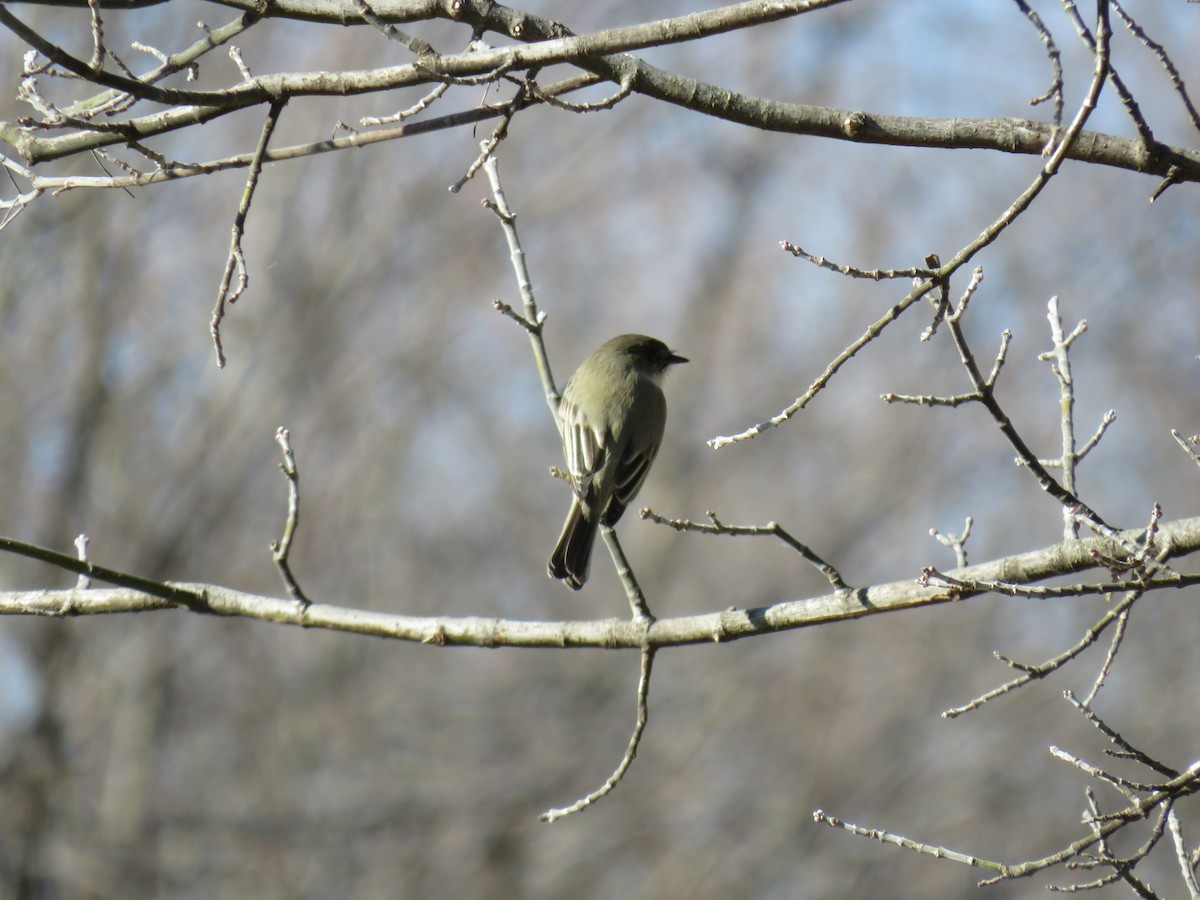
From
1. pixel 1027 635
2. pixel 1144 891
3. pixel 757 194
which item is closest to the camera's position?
pixel 1144 891

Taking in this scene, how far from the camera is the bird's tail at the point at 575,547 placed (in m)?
5.25

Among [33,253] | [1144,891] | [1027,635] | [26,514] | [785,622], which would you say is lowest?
[1144,891]

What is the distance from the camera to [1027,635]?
14.8 metres

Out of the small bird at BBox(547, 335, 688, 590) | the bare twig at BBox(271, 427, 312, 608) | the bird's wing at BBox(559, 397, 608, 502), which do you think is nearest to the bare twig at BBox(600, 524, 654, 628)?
the bare twig at BBox(271, 427, 312, 608)

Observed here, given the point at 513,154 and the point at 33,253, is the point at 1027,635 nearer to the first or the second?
the point at 513,154

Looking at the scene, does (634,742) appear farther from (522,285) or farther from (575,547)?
(575,547)

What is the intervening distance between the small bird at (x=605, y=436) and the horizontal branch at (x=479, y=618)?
151 centimetres

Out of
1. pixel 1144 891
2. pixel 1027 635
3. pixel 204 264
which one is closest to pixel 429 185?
pixel 204 264

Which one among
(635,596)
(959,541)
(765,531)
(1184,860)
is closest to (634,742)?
(635,596)

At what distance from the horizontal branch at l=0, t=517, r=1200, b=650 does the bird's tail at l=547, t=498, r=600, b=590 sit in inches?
65.5

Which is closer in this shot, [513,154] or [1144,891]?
[1144,891]

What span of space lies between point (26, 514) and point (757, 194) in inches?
365

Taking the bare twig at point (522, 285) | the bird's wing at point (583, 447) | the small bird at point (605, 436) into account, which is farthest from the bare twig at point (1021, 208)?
the bird's wing at point (583, 447)

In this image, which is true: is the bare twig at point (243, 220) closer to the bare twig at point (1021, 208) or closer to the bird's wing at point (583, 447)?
the bare twig at point (1021, 208)
